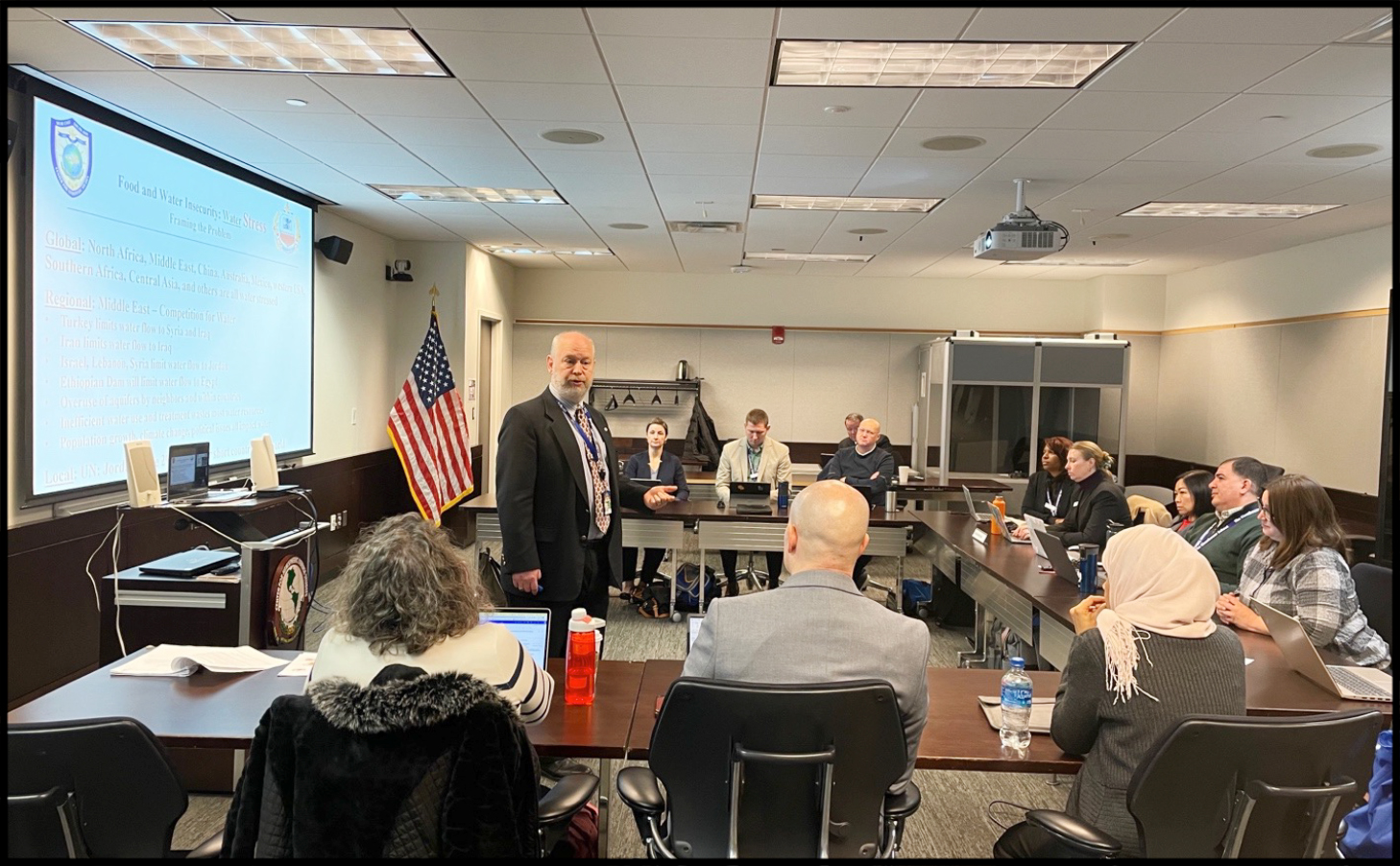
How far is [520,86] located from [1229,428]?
7384mm

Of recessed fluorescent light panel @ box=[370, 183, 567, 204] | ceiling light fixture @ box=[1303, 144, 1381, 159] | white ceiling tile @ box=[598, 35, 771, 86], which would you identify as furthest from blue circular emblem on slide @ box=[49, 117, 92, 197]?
ceiling light fixture @ box=[1303, 144, 1381, 159]

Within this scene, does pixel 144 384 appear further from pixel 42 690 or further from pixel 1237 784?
pixel 1237 784

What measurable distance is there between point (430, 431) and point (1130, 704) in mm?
5138

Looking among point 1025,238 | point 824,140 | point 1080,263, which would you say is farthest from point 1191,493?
point 1080,263

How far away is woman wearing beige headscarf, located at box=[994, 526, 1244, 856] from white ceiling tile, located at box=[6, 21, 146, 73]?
3843 mm

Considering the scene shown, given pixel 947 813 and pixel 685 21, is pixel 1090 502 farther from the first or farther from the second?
pixel 685 21

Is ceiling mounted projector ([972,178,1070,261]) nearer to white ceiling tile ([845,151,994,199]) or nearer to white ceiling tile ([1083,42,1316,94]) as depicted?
white ceiling tile ([845,151,994,199])

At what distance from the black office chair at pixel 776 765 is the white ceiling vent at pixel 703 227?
18.4ft

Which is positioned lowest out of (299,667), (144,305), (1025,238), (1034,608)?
(1034,608)

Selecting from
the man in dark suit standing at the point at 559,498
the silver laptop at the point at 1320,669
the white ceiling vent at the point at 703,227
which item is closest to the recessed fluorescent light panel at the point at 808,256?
the white ceiling vent at the point at 703,227

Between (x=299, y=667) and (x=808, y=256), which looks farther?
(x=808, y=256)

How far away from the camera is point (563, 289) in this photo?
10.5m

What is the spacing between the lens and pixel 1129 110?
3.97 m

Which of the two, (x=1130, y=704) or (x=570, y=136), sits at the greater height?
(x=570, y=136)
